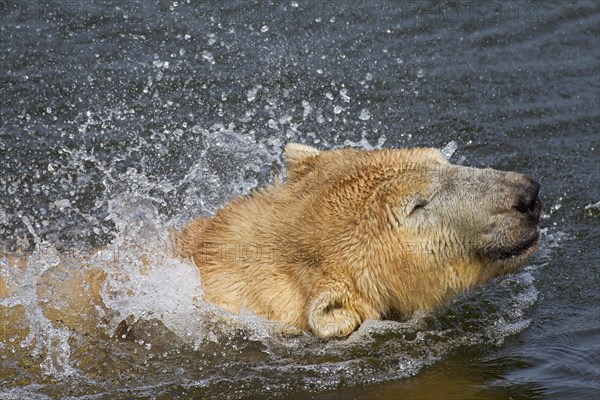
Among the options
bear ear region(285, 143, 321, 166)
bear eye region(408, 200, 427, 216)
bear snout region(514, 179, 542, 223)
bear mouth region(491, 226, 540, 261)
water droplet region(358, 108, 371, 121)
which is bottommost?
bear mouth region(491, 226, 540, 261)

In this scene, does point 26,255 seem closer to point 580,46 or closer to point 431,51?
point 431,51

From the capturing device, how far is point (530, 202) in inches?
222

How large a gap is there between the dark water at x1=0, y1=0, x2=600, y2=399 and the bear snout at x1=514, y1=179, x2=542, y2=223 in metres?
1.10

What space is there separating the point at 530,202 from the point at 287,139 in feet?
12.6

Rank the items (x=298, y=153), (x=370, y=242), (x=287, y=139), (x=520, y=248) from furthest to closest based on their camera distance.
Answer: (x=287, y=139), (x=298, y=153), (x=520, y=248), (x=370, y=242)

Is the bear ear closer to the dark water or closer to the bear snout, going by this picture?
the dark water

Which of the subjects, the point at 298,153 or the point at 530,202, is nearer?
the point at 530,202

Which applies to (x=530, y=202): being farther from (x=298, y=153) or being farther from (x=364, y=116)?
(x=364, y=116)

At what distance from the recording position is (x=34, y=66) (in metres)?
9.45

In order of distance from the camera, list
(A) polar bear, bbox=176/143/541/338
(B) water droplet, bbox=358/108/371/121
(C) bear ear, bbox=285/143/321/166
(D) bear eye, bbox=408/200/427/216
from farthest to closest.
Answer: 1. (B) water droplet, bbox=358/108/371/121
2. (C) bear ear, bbox=285/143/321/166
3. (D) bear eye, bbox=408/200/427/216
4. (A) polar bear, bbox=176/143/541/338

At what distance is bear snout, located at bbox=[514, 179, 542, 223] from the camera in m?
5.61

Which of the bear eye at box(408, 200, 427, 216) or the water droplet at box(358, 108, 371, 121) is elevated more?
the water droplet at box(358, 108, 371, 121)

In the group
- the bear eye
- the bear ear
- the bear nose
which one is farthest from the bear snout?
the bear ear

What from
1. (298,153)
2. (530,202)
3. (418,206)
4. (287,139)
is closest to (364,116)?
(287,139)
